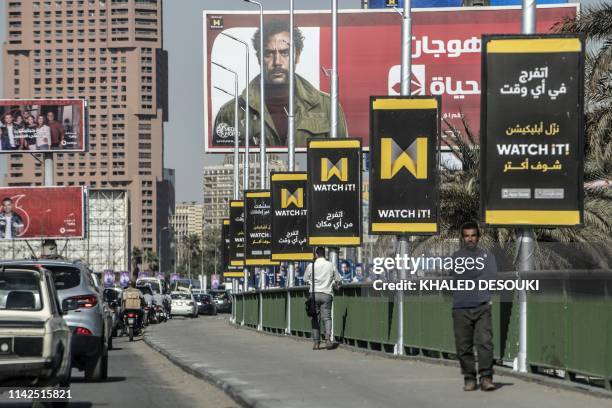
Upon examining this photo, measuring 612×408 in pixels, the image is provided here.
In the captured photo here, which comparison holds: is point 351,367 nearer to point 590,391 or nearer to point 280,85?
point 590,391

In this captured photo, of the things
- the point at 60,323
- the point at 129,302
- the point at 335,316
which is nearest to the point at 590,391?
the point at 60,323

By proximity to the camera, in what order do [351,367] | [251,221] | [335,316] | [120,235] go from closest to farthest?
1. [351,367]
2. [335,316]
3. [251,221]
4. [120,235]

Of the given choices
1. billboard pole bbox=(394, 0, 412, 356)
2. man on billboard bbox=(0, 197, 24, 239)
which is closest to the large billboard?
man on billboard bbox=(0, 197, 24, 239)

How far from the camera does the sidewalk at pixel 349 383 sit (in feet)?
42.8

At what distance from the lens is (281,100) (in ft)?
200

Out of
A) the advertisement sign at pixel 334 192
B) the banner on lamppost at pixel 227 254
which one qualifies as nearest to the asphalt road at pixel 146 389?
the advertisement sign at pixel 334 192

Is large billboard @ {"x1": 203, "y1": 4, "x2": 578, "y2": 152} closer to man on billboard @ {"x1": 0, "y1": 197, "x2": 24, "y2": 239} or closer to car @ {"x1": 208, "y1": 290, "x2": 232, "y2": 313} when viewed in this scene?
man on billboard @ {"x1": 0, "y1": 197, "x2": 24, "y2": 239}

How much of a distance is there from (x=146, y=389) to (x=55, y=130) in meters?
61.9

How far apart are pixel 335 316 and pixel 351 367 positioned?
291 inches

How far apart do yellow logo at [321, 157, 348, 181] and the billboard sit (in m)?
50.2

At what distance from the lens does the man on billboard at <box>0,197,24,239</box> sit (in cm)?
7906

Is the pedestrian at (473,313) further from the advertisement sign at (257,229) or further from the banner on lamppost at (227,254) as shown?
the banner on lamppost at (227,254)

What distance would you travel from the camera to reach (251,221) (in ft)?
139

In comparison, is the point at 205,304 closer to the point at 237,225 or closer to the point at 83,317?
the point at 237,225
